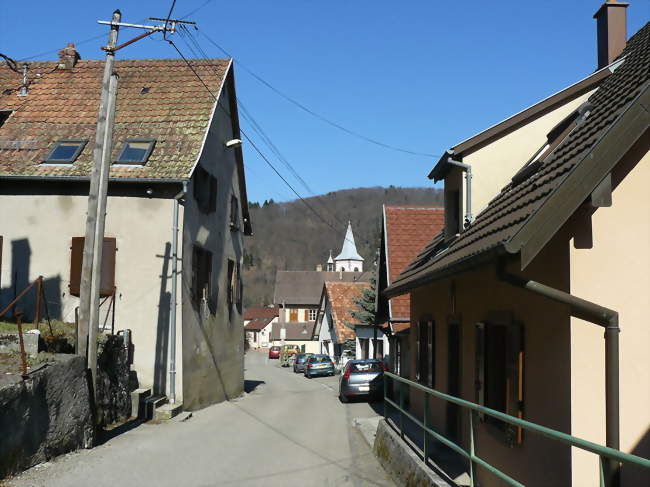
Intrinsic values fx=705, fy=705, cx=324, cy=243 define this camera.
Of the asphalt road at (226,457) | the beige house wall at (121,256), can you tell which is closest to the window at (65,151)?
the beige house wall at (121,256)

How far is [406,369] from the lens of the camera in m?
23.5

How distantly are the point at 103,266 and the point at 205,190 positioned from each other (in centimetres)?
383

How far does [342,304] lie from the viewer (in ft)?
176

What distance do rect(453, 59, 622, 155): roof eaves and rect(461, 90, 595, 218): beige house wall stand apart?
0.10 m

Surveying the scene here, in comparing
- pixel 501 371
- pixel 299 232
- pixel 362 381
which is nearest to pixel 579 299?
pixel 501 371

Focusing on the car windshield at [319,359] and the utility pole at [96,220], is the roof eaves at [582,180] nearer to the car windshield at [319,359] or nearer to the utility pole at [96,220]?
the utility pole at [96,220]

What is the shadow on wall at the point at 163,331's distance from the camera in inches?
696

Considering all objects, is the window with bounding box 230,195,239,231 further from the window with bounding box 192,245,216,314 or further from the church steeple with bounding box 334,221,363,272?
the church steeple with bounding box 334,221,363,272

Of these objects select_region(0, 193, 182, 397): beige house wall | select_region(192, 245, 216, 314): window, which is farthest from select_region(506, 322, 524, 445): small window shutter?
select_region(192, 245, 216, 314): window

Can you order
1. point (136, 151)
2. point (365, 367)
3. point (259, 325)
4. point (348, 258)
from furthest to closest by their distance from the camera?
point (348, 258), point (259, 325), point (365, 367), point (136, 151)

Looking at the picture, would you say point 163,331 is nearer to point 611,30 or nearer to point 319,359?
point 611,30

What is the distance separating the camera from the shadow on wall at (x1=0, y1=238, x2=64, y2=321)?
1808 cm

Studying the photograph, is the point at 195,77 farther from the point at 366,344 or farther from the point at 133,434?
the point at 366,344

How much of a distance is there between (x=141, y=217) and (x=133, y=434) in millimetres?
6329
